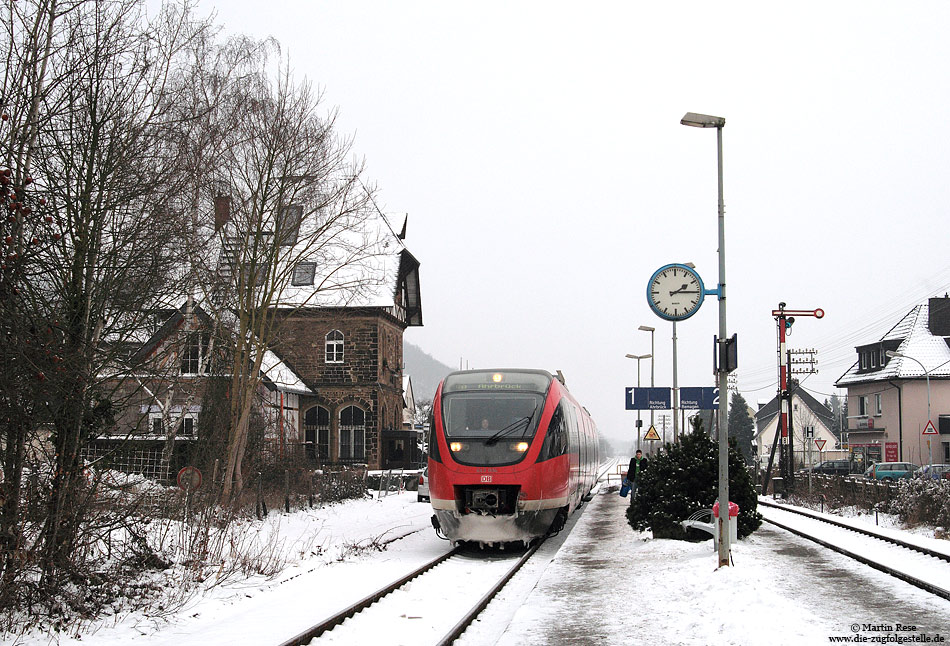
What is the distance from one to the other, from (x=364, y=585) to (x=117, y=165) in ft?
20.3

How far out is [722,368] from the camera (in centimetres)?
1349

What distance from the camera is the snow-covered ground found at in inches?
353

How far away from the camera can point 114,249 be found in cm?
1066

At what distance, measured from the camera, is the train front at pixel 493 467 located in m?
15.9

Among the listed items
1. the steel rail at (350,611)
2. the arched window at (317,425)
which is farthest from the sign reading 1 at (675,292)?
the arched window at (317,425)

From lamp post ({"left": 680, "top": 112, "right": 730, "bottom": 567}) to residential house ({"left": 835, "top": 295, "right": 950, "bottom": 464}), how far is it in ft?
155

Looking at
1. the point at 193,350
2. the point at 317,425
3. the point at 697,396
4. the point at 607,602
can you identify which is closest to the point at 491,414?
the point at 607,602

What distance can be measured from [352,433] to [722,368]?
3624 centimetres

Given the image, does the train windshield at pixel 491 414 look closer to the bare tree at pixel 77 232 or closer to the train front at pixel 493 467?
the train front at pixel 493 467

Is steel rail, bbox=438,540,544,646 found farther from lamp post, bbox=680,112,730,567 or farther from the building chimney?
the building chimney

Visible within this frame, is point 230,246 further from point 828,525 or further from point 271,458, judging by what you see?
Result: point 828,525

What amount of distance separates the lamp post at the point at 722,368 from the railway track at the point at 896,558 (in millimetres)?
2446

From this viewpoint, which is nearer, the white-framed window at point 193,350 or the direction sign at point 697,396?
the white-framed window at point 193,350

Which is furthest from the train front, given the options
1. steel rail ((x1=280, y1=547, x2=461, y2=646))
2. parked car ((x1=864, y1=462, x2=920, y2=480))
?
parked car ((x1=864, y1=462, x2=920, y2=480))
